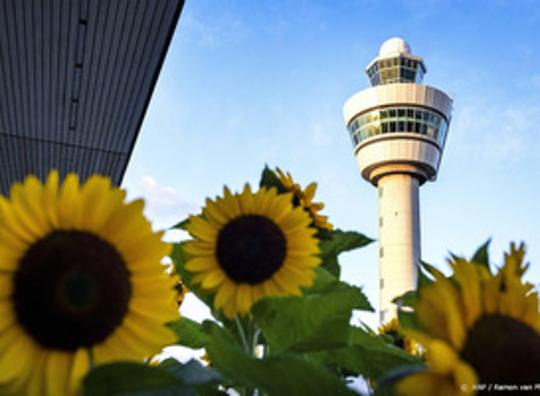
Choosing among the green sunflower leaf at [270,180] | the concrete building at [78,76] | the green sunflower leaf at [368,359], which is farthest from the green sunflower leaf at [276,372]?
the concrete building at [78,76]

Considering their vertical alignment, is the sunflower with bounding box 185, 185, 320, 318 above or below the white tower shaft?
below

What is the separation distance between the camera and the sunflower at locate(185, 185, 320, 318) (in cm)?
74

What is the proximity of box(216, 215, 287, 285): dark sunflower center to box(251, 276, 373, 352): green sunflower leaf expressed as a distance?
0.09 m

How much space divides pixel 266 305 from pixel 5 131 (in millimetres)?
18869

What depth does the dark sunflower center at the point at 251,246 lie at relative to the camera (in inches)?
29.4

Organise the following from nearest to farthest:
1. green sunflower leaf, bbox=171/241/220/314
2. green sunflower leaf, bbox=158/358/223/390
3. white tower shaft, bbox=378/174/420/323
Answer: green sunflower leaf, bbox=158/358/223/390 → green sunflower leaf, bbox=171/241/220/314 → white tower shaft, bbox=378/174/420/323

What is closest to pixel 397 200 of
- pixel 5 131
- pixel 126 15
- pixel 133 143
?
pixel 133 143

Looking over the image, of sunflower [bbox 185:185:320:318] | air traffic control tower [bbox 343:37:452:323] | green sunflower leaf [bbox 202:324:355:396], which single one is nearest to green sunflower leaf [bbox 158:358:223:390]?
green sunflower leaf [bbox 202:324:355:396]

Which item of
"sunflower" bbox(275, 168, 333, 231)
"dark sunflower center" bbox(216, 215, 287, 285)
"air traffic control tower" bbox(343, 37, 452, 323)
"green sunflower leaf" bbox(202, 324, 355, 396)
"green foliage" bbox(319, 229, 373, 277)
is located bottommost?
"green sunflower leaf" bbox(202, 324, 355, 396)

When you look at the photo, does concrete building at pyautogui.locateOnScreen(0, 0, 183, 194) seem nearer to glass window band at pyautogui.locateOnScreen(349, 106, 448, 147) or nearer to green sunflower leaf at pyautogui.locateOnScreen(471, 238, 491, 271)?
green sunflower leaf at pyautogui.locateOnScreen(471, 238, 491, 271)

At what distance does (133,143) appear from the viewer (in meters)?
18.0

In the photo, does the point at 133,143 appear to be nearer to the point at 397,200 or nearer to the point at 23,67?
the point at 23,67

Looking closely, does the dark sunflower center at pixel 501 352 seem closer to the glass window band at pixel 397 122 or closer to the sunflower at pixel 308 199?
the sunflower at pixel 308 199

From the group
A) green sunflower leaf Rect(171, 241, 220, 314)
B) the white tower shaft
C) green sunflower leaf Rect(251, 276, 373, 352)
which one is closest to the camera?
green sunflower leaf Rect(251, 276, 373, 352)
